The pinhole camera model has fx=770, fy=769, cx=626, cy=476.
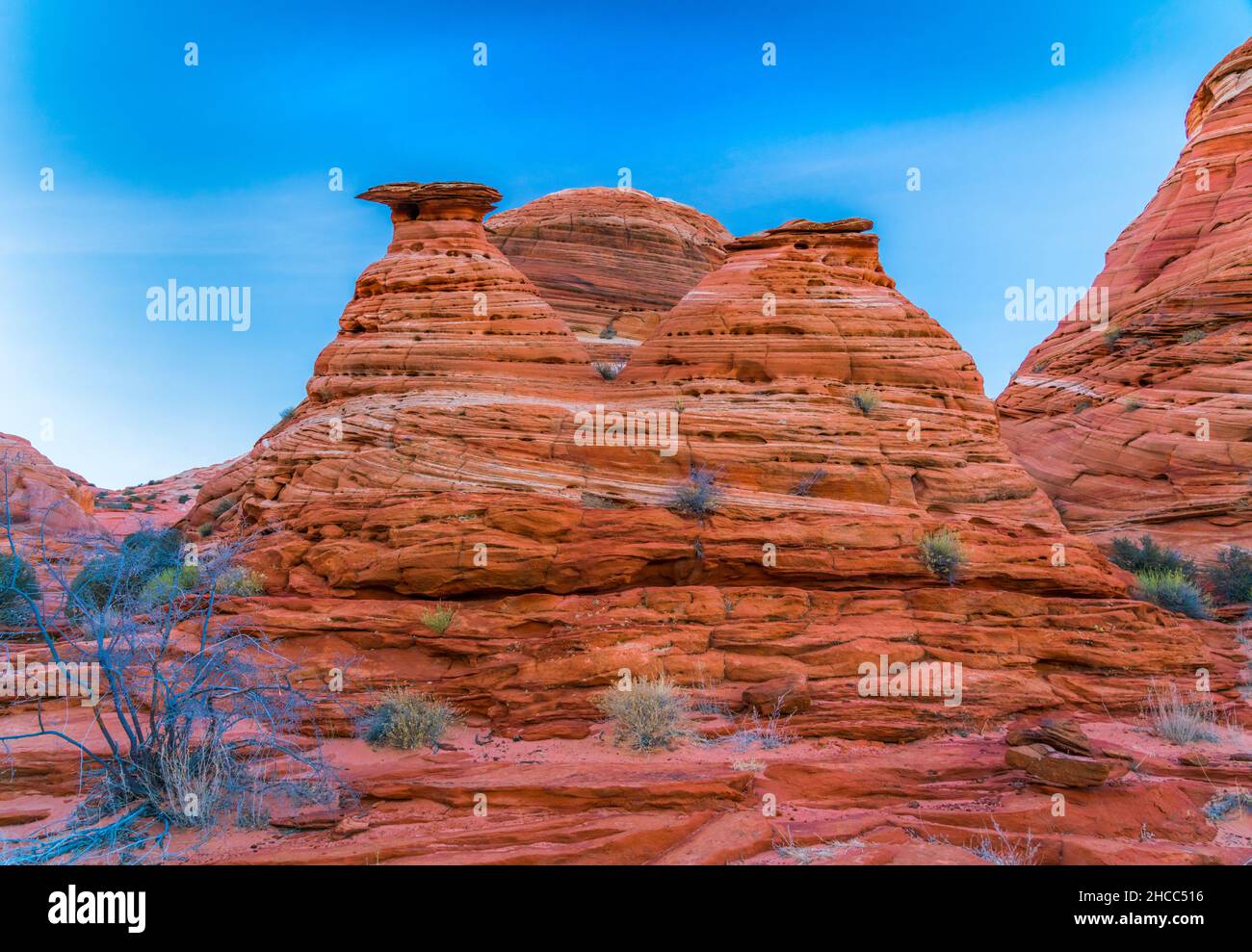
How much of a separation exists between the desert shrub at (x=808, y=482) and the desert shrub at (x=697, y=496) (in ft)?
4.30

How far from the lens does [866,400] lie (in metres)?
14.1

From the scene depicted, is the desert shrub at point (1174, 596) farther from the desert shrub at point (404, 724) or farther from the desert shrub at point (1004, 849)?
the desert shrub at point (404, 724)

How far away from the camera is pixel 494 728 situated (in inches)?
359

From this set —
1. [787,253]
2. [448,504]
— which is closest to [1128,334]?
[787,253]

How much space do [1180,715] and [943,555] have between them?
3.41 m

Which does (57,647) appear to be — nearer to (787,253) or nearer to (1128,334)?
(787,253)

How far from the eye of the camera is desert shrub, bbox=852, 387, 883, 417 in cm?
1409

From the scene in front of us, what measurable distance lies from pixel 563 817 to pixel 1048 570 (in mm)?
8606

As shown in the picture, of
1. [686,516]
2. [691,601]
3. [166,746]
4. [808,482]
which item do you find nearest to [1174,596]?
[808,482]

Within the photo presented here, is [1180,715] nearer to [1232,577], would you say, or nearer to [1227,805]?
[1227,805]

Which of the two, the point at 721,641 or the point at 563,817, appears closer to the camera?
the point at 563,817

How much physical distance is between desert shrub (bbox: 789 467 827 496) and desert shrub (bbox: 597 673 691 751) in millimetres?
4699

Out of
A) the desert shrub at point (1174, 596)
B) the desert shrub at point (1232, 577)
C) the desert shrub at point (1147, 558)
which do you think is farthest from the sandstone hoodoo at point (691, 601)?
the desert shrub at point (1147, 558)
